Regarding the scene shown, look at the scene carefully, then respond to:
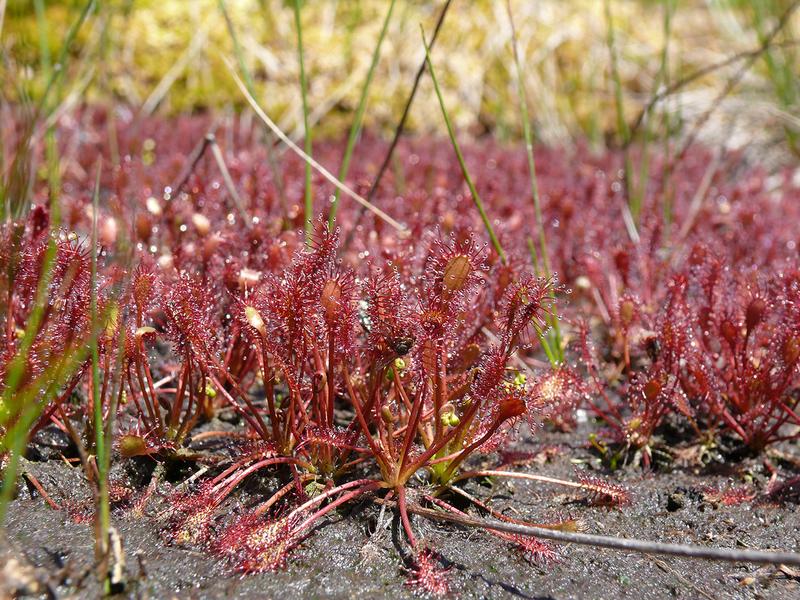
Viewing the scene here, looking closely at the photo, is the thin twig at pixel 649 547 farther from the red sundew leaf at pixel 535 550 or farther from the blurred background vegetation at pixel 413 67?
the blurred background vegetation at pixel 413 67

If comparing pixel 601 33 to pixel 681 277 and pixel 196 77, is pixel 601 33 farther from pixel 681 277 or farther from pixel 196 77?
pixel 681 277

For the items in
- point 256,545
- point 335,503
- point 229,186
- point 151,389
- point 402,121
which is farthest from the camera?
point 229,186

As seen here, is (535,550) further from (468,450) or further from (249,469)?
(249,469)

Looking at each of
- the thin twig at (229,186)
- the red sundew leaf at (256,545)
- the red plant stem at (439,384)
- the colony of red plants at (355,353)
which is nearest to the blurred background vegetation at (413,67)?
the thin twig at (229,186)

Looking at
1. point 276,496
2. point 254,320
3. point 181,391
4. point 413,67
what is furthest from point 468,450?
point 413,67

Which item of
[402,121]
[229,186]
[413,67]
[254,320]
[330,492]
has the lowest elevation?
[330,492]
